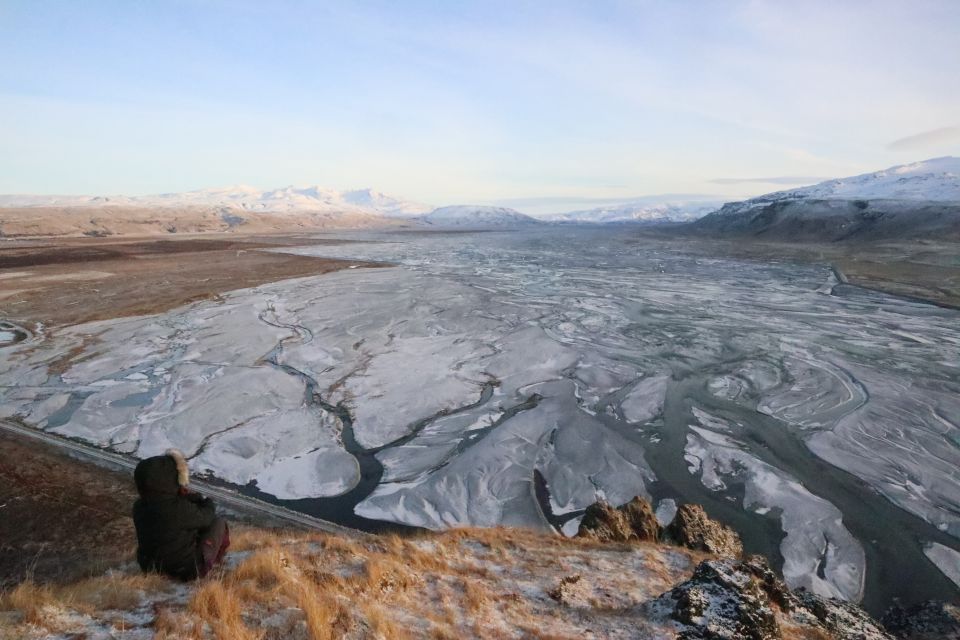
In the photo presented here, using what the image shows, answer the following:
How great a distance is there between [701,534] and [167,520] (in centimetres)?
608

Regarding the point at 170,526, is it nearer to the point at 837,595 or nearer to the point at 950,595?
the point at 837,595

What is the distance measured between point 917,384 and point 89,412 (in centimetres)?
1966

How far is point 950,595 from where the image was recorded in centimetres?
647

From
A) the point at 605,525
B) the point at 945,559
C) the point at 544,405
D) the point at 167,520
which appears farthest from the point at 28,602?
the point at 945,559

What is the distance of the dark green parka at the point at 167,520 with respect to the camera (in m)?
3.73

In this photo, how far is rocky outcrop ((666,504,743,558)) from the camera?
21.2ft

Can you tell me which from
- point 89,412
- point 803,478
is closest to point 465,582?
point 803,478

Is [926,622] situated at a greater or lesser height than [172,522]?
lesser

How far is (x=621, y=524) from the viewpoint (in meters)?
6.79

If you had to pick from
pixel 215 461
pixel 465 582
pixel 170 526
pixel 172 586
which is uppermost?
pixel 170 526

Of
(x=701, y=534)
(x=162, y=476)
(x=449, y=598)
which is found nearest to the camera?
(x=162, y=476)

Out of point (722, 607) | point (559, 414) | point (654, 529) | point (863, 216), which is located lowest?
point (559, 414)

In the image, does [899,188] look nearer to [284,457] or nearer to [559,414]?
[559,414]

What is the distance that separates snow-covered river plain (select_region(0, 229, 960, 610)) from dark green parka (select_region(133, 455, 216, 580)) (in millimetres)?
4169
